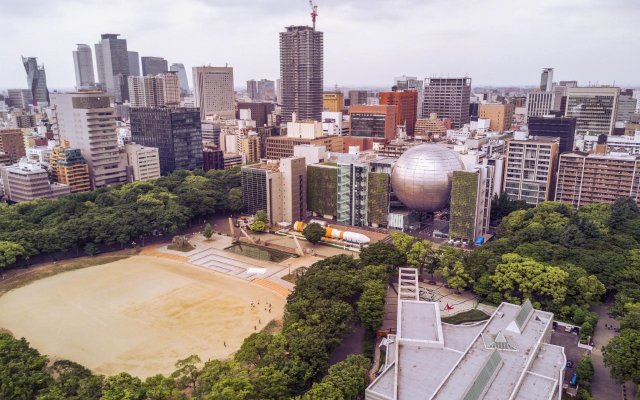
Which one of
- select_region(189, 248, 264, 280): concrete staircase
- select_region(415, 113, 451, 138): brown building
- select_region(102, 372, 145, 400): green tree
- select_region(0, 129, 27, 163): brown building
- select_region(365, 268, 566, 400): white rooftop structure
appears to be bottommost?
select_region(189, 248, 264, 280): concrete staircase

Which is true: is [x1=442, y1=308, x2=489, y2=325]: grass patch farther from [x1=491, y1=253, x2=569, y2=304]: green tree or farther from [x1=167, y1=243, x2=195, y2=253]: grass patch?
[x1=167, y1=243, x2=195, y2=253]: grass patch

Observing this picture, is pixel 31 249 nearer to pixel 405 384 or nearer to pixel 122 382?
pixel 122 382

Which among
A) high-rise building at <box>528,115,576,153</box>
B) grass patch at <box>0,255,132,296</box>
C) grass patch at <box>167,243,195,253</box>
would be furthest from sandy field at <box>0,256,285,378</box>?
high-rise building at <box>528,115,576,153</box>

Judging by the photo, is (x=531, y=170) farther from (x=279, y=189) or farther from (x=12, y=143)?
(x=12, y=143)

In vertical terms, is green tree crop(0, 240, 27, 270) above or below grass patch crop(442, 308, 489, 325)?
above

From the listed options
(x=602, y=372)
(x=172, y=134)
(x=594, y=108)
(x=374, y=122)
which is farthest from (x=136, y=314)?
(x=594, y=108)

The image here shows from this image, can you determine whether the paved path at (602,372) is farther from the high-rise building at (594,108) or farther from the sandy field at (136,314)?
the high-rise building at (594,108)
